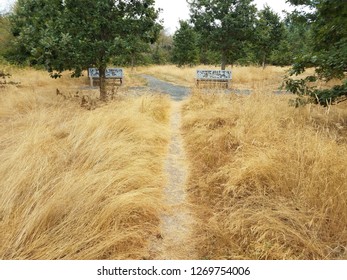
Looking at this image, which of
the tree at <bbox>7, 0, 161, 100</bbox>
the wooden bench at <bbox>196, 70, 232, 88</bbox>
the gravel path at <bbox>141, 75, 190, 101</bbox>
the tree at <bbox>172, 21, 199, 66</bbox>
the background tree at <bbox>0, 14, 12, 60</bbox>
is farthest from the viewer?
the tree at <bbox>172, 21, 199, 66</bbox>

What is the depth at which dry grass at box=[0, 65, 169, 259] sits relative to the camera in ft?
7.00

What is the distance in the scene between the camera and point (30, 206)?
7.76 ft

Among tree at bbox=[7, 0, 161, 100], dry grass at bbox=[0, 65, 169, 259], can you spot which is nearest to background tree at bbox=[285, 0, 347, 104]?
dry grass at bbox=[0, 65, 169, 259]

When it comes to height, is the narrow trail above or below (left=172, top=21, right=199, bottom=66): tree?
below

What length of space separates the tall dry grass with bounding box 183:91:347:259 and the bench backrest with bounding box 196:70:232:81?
9635 mm

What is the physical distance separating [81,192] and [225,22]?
49.7ft

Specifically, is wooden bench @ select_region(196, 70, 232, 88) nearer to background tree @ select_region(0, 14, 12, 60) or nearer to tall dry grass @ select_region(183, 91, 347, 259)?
tall dry grass @ select_region(183, 91, 347, 259)

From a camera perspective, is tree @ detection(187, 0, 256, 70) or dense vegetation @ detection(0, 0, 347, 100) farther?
tree @ detection(187, 0, 256, 70)

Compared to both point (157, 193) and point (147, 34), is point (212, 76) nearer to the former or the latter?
point (147, 34)

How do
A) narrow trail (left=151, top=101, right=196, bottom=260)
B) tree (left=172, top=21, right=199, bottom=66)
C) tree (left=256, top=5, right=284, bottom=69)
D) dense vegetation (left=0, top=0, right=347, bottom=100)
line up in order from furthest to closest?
1. tree (left=172, top=21, right=199, bottom=66)
2. tree (left=256, top=5, right=284, bottom=69)
3. dense vegetation (left=0, top=0, right=347, bottom=100)
4. narrow trail (left=151, top=101, right=196, bottom=260)

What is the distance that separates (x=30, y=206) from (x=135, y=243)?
0.96 meters

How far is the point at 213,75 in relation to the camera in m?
14.0

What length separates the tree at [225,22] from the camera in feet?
50.5

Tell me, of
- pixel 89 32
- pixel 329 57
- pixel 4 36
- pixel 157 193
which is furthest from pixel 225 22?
pixel 4 36
